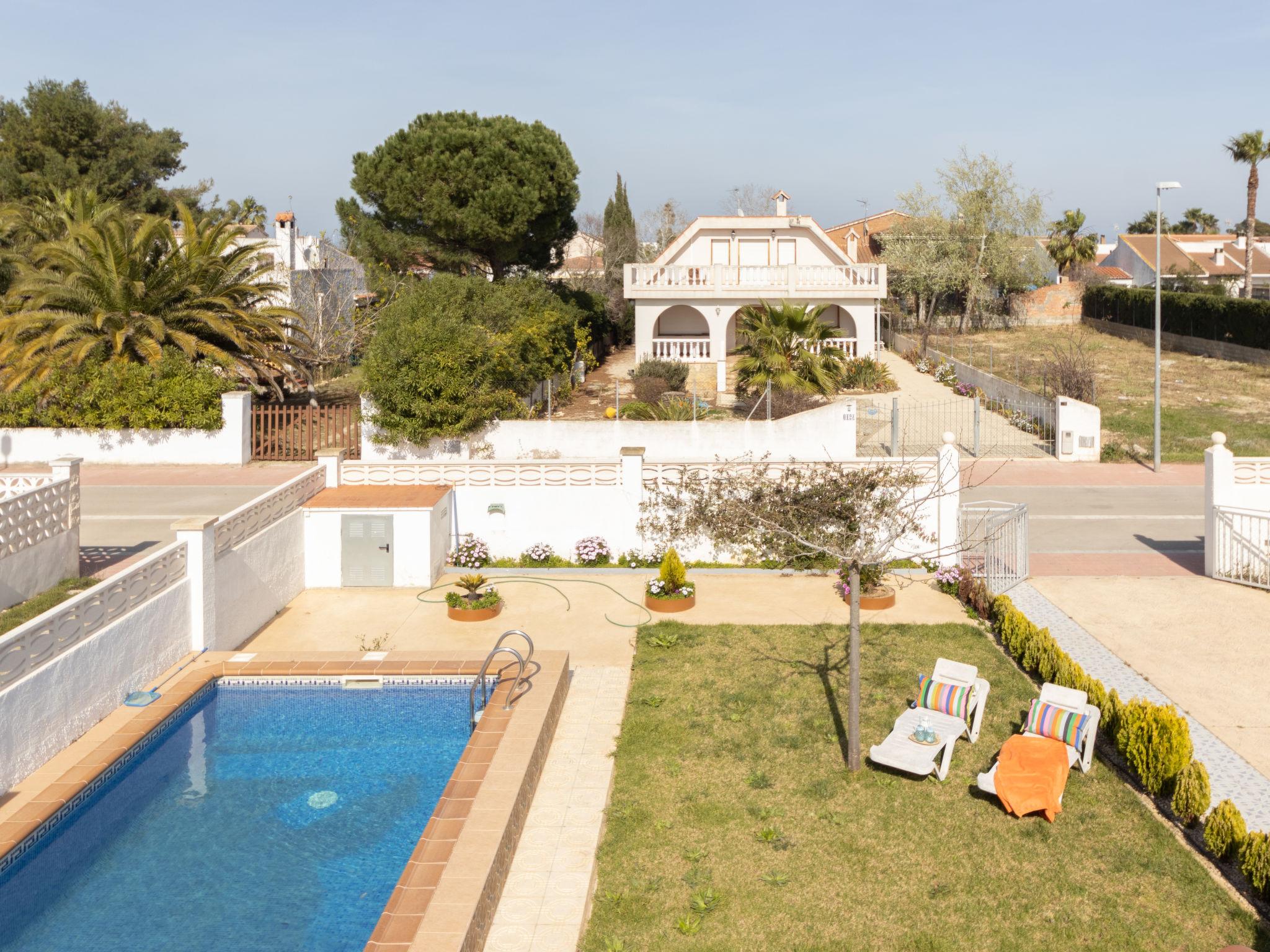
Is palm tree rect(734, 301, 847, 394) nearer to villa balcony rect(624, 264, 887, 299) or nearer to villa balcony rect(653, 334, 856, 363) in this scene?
villa balcony rect(624, 264, 887, 299)

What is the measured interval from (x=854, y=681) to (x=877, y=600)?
536 cm

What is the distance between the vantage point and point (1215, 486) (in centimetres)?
1612

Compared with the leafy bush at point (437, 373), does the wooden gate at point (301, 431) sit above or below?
below

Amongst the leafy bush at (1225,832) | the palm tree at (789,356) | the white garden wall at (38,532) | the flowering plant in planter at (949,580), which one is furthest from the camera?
the palm tree at (789,356)

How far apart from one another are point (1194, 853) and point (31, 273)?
2680 centimetres

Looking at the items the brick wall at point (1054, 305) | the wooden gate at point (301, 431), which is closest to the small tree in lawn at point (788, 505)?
the wooden gate at point (301, 431)

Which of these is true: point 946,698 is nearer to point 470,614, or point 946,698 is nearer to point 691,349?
point 470,614

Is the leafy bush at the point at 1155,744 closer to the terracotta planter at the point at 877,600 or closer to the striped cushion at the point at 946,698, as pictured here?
the striped cushion at the point at 946,698

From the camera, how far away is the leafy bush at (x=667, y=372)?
34188 mm

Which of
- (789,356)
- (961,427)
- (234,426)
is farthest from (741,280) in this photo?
(234,426)

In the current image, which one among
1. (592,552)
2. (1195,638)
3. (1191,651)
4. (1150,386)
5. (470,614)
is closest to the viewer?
(1191,651)

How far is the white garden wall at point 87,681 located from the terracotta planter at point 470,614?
3.32 meters

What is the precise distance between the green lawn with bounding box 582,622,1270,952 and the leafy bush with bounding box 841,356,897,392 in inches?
921

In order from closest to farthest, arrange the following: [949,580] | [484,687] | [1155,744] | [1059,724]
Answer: [1155,744] < [1059,724] < [484,687] < [949,580]
